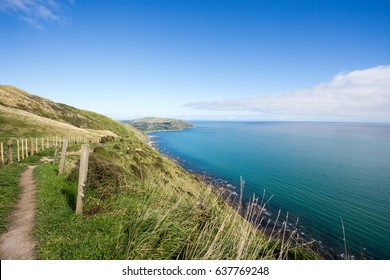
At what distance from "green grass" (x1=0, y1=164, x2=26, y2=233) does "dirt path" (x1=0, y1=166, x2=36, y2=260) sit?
0.61 ft

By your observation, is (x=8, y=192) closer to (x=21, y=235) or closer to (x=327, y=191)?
(x=21, y=235)

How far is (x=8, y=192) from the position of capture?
9461mm

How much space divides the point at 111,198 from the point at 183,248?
3920 mm

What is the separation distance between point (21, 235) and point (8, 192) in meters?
4.39

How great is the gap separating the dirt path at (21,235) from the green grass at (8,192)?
186 mm

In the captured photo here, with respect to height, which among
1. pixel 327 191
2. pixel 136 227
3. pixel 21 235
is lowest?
pixel 327 191

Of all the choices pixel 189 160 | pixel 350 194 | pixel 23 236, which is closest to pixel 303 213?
pixel 350 194

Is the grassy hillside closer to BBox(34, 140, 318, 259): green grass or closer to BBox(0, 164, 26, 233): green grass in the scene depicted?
BBox(34, 140, 318, 259): green grass

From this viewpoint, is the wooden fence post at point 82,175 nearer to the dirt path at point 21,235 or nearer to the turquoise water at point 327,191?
the dirt path at point 21,235

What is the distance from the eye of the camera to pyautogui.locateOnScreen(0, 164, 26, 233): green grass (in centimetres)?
748

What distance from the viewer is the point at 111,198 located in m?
8.38

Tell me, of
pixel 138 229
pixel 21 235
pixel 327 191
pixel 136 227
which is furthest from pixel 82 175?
pixel 327 191

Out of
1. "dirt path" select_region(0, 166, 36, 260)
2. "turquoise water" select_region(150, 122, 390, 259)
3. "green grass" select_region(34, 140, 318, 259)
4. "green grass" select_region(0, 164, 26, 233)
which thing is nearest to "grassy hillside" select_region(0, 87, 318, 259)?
"green grass" select_region(34, 140, 318, 259)
